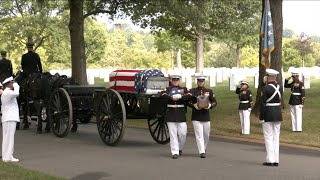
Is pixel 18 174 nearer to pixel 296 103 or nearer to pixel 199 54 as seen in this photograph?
pixel 296 103

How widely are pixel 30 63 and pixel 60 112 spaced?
8.60 feet

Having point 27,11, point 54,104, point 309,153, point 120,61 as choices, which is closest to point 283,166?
point 309,153

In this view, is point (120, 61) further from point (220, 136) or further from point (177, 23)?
point (220, 136)

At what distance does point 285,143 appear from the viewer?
1166 cm

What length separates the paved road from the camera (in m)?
8.20

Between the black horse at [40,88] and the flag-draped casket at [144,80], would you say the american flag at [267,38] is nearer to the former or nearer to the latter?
the flag-draped casket at [144,80]

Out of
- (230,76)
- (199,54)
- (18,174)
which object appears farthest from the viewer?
(199,54)

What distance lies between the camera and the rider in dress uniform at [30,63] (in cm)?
1462

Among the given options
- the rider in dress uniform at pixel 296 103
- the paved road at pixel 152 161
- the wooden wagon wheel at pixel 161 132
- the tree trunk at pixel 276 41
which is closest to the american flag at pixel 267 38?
the tree trunk at pixel 276 41

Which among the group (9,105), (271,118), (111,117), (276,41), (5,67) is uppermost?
(276,41)

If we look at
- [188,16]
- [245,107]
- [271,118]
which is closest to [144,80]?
[271,118]

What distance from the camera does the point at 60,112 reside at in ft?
42.4

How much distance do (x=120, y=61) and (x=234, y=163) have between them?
7739cm

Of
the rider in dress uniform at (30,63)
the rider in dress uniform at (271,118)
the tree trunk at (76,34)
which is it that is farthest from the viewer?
the tree trunk at (76,34)
